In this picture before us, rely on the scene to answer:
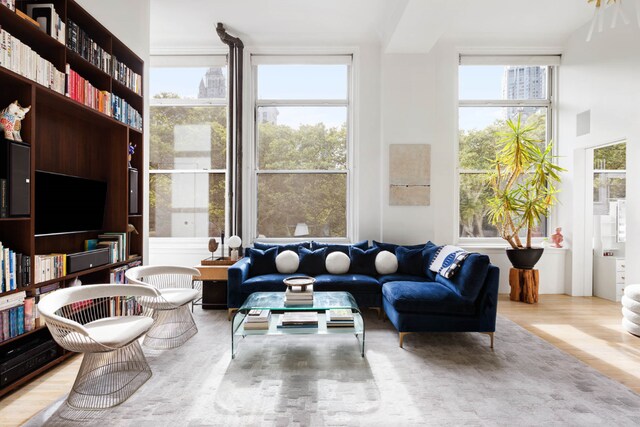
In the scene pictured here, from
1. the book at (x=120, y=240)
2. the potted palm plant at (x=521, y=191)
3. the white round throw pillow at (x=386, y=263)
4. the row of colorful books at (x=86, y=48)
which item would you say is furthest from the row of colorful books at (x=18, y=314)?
the potted palm plant at (x=521, y=191)

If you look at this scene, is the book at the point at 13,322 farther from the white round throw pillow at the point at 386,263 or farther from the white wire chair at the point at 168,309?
the white round throw pillow at the point at 386,263

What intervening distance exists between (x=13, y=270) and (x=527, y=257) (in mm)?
5494

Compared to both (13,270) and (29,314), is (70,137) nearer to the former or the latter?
(13,270)

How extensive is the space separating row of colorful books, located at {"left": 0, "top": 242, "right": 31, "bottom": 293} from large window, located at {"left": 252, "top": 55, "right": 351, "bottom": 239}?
321 centimetres

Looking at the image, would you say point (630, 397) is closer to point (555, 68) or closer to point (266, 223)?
point (266, 223)

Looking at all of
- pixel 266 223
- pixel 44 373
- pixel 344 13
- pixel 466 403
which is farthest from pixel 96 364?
pixel 344 13

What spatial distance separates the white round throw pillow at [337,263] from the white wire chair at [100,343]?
2.15m

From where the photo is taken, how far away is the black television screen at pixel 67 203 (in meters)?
2.96

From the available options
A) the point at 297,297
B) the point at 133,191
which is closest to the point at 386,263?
the point at 297,297

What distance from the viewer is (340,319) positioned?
322 centimetres

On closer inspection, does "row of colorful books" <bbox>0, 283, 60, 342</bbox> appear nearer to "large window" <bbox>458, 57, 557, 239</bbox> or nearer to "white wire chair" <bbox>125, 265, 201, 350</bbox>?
"white wire chair" <bbox>125, 265, 201, 350</bbox>

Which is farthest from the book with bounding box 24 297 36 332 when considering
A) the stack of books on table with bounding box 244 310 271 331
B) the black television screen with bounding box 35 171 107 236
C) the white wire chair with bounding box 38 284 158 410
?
the stack of books on table with bounding box 244 310 271 331

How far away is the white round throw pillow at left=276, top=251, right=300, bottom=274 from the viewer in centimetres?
452

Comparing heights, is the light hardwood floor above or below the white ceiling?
below
